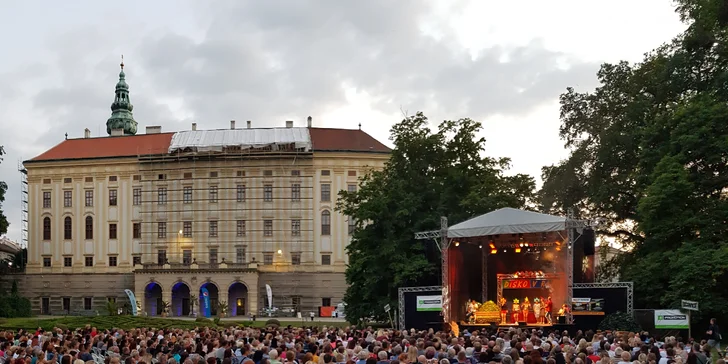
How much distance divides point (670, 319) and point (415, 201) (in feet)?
45.6

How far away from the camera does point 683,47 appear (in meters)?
33.3

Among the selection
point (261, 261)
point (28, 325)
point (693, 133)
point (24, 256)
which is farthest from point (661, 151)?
point (24, 256)

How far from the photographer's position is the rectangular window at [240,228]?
6128 centimetres

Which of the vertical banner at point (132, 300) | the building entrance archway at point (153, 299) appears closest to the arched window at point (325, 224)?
the building entrance archway at point (153, 299)

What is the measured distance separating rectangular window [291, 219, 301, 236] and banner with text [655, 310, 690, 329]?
37115 mm

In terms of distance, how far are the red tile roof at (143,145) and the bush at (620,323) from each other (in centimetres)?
3565

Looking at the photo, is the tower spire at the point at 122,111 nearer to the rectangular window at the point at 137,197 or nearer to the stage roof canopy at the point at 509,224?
the rectangular window at the point at 137,197

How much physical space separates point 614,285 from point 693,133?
6519 millimetres

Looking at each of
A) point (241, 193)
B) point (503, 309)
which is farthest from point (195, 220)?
point (503, 309)

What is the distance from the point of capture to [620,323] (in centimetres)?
2628

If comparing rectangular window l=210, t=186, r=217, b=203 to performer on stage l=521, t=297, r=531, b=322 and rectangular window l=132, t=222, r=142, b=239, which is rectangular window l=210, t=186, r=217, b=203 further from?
performer on stage l=521, t=297, r=531, b=322

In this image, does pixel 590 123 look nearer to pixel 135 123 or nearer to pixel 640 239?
pixel 640 239

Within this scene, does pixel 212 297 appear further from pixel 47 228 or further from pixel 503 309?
pixel 503 309

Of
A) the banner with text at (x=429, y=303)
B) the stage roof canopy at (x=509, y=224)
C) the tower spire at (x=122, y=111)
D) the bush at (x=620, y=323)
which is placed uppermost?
the tower spire at (x=122, y=111)
